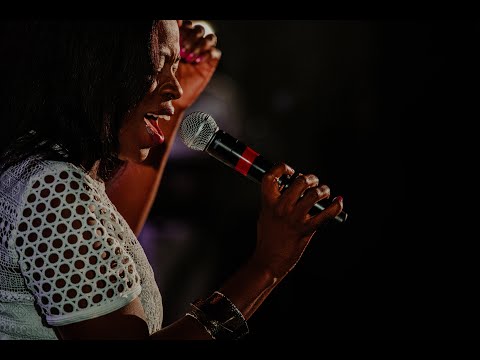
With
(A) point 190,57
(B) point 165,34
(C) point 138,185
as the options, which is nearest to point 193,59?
(A) point 190,57

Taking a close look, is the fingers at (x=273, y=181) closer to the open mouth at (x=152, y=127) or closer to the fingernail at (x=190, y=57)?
the open mouth at (x=152, y=127)

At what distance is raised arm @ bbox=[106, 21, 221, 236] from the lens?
1.83m

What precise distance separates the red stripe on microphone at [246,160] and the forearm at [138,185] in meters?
0.63

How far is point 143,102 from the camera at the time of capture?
1314 millimetres

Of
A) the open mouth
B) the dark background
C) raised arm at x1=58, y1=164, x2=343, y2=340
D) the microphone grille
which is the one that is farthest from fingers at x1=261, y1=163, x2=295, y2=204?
the dark background

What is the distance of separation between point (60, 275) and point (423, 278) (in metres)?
3.44

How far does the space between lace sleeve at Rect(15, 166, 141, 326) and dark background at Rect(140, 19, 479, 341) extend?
3.04 meters

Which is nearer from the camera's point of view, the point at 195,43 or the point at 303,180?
the point at 303,180

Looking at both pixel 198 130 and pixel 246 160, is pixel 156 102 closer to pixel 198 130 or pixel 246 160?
pixel 198 130

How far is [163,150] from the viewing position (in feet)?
6.30

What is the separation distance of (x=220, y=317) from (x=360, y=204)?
128 inches

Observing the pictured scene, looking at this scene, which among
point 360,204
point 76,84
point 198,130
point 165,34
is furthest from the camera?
point 360,204

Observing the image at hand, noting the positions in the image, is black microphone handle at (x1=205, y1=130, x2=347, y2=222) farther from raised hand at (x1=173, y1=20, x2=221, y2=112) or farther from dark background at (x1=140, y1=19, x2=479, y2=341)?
dark background at (x1=140, y1=19, x2=479, y2=341)

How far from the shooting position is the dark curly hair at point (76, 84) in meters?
1.20
